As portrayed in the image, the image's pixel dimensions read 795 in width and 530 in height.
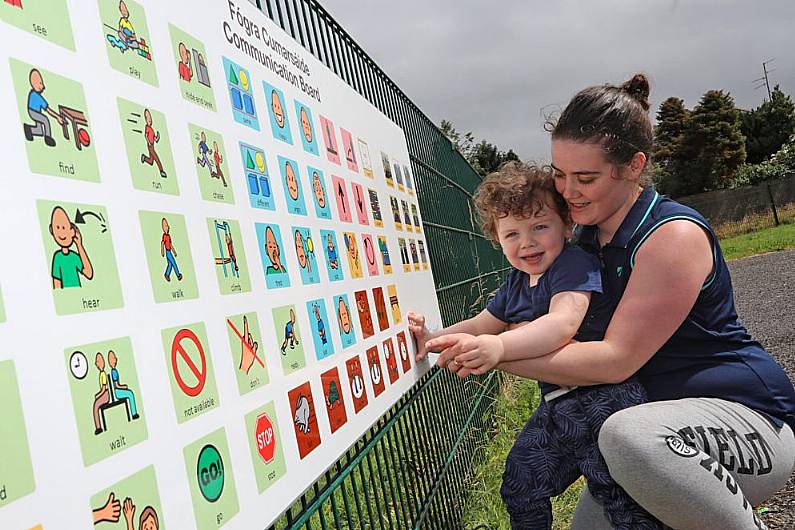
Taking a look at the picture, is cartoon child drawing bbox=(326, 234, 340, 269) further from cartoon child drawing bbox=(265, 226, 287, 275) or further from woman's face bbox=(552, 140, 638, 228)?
woman's face bbox=(552, 140, 638, 228)

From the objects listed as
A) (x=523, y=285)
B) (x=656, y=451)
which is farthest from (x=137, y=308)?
(x=523, y=285)

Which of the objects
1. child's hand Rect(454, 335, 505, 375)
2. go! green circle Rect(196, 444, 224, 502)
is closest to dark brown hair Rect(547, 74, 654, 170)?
child's hand Rect(454, 335, 505, 375)

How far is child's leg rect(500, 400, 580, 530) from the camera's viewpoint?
3211mm

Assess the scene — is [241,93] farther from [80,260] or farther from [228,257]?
[80,260]

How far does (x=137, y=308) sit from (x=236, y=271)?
1.43 feet

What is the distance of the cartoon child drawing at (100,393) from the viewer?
1.30 meters

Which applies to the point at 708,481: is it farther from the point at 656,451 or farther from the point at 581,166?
the point at 581,166

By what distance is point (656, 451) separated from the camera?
2.46 m

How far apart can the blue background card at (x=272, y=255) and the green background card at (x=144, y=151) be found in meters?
0.41

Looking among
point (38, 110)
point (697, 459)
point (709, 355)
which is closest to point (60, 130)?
point (38, 110)

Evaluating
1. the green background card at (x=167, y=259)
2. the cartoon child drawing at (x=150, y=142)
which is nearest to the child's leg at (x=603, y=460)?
the green background card at (x=167, y=259)

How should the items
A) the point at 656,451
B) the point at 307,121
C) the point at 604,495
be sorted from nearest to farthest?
the point at 656,451 → the point at 307,121 → the point at 604,495

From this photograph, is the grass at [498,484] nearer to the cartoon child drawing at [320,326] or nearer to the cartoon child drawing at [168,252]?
the cartoon child drawing at [320,326]

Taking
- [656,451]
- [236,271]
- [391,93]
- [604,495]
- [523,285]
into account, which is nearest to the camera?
[236,271]
